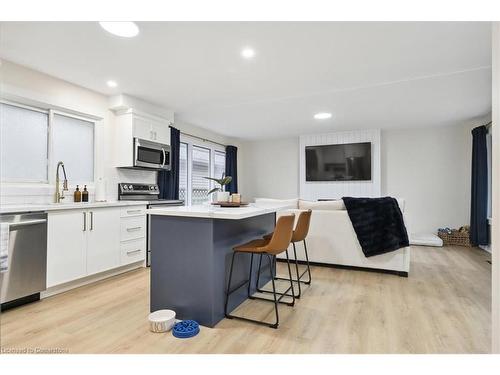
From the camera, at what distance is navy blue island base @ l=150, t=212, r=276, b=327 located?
6.84ft

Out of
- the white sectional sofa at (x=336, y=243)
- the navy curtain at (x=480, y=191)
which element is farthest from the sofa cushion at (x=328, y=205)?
→ the navy curtain at (x=480, y=191)

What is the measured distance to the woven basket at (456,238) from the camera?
5052 millimetres

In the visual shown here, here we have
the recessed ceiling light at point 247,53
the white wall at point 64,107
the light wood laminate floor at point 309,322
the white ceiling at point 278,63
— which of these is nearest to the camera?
A: the light wood laminate floor at point 309,322

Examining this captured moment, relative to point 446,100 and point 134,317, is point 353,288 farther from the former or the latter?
point 446,100

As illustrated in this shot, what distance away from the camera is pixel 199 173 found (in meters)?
5.99

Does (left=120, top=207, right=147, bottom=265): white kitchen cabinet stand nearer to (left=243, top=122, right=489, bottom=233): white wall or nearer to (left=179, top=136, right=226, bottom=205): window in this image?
(left=179, top=136, right=226, bottom=205): window

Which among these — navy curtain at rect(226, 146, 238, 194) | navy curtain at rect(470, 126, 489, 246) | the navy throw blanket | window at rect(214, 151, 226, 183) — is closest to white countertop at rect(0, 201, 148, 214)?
the navy throw blanket

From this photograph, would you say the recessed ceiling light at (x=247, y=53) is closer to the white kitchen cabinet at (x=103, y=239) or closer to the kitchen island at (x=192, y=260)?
the kitchen island at (x=192, y=260)

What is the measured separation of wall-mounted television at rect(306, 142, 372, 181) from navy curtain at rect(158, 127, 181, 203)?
307cm

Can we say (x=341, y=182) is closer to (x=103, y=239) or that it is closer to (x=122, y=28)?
(x=103, y=239)

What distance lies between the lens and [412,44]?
245 cm

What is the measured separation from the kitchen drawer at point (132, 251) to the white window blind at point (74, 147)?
3.19 feet

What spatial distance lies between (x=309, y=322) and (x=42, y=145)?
10.9ft
